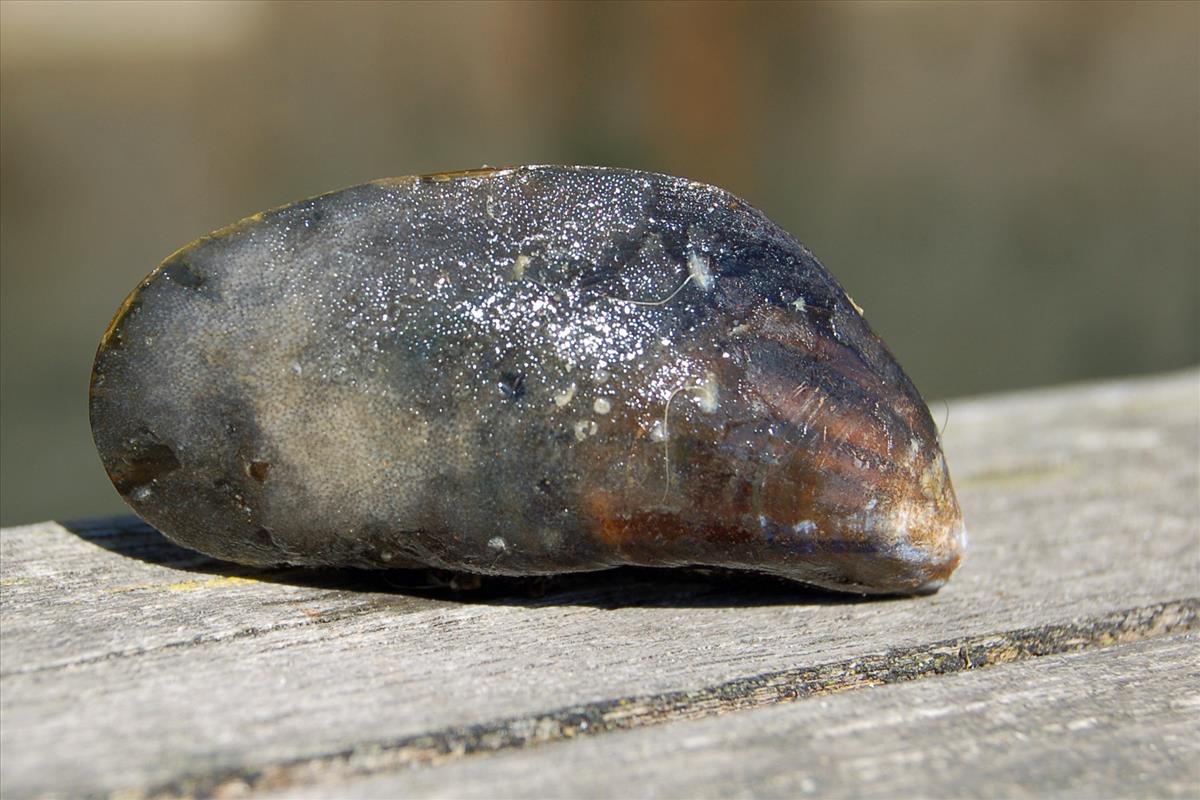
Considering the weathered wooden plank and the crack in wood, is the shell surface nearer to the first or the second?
the crack in wood

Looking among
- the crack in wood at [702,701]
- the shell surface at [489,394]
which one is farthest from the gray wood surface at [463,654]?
the shell surface at [489,394]

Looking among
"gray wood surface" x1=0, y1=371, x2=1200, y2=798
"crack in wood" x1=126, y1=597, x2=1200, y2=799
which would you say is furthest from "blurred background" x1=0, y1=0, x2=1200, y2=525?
"crack in wood" x1=126, y1=597, x2=1200, y2=799

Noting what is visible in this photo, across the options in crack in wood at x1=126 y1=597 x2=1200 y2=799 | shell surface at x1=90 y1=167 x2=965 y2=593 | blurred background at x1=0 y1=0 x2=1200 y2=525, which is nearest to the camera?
crack in wood at x1=126 y1=597 x2=1200 y2=799

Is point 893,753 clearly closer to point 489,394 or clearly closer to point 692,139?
point 489,394

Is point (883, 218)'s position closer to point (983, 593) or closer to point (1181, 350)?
point (1181, 350)

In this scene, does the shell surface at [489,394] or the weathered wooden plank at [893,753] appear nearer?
the weathered wooden plank at [893,753]

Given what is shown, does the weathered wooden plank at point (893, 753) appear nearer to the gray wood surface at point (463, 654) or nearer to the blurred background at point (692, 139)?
the gray wood surface at point (463, 654)
